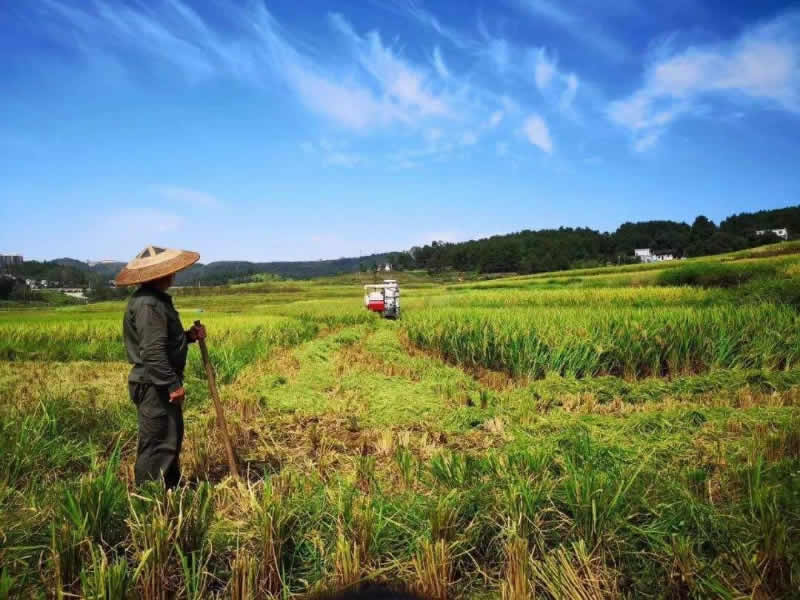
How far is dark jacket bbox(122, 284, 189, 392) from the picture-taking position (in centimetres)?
353

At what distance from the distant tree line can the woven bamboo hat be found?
7481 centimetres

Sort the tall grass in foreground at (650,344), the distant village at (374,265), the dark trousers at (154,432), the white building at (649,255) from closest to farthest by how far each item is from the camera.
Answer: the dark trousers at (154,432) < the tall grass in foreground at (650,344) < the distant village at (374,265) < the white building at (649,255)

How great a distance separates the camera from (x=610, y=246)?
298 feet

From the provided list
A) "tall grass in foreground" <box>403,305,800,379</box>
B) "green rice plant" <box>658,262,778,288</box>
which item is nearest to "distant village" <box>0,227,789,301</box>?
"green rice plant" <box>658,262,778,288</box>

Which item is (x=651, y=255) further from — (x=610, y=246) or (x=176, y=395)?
(x=176, y=395)

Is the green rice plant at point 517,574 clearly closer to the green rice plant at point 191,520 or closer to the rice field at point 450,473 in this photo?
the rice field at point 450,473

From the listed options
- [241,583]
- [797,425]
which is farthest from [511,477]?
[797,425]

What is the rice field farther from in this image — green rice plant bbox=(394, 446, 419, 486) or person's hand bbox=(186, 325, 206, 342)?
person's hand bbox=(186, 325, 206, 342)

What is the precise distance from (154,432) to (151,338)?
0.72 m

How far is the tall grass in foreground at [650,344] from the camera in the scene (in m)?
7.89

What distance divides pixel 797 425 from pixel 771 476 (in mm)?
1548

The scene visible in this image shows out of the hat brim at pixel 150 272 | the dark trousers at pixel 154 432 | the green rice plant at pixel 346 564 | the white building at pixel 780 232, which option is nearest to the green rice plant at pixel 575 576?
the green rice plant at pixel 346 564

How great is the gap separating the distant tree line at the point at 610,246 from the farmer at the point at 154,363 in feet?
246

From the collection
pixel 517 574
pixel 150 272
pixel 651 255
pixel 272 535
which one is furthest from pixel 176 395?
pixel 651 255
